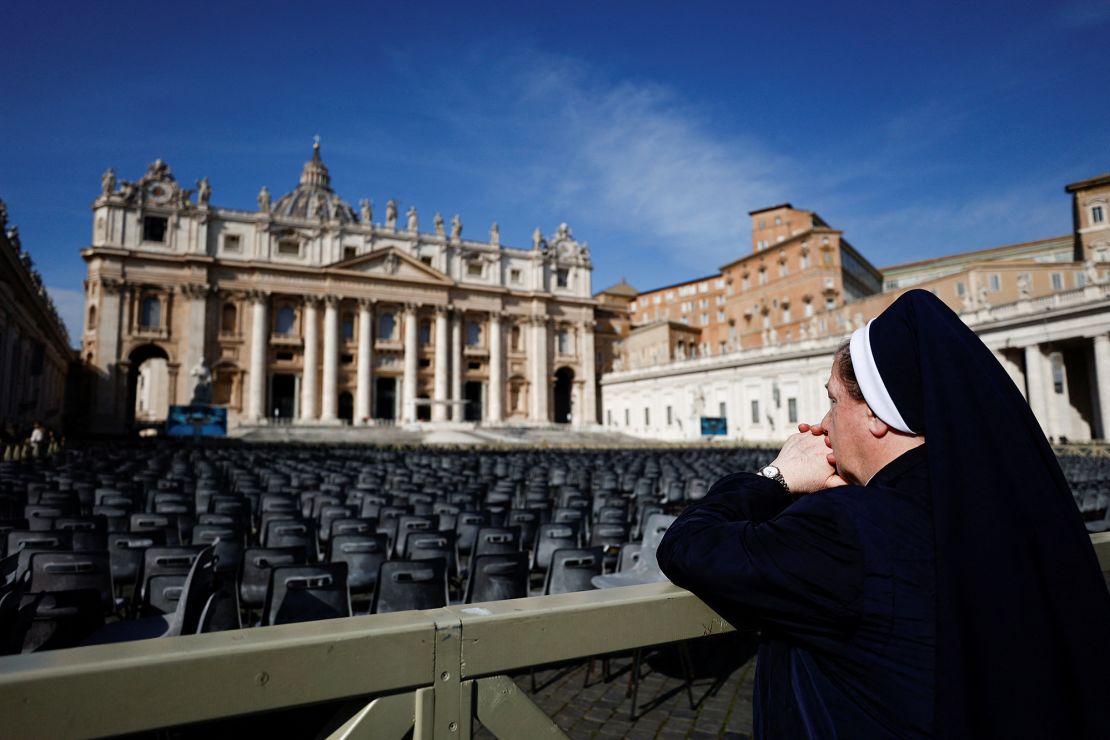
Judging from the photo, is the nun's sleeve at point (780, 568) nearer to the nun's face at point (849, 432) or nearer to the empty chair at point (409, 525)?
the nun's face at point (849, 432)

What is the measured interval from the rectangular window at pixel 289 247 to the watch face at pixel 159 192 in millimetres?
8279

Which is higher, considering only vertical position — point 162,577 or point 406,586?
point 162,577

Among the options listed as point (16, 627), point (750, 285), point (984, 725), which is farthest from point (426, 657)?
point (750, 285)

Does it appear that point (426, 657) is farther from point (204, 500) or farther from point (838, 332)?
point (838, 332)

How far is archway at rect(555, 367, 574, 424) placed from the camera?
204 ft

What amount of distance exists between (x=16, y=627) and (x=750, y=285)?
59.8m

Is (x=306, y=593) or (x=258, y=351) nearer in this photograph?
(x=306, y=593)

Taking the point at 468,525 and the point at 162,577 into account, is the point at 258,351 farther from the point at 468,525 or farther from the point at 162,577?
the point at 162,577

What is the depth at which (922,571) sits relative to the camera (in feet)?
4.12

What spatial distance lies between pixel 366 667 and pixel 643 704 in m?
→ 3.77

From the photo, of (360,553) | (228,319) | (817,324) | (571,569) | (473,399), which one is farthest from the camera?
(473,399)

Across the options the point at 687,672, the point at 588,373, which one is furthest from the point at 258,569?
the point at 588,373

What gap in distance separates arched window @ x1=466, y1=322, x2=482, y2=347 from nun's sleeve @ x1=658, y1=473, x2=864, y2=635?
183 feet

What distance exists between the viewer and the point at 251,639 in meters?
1.10
